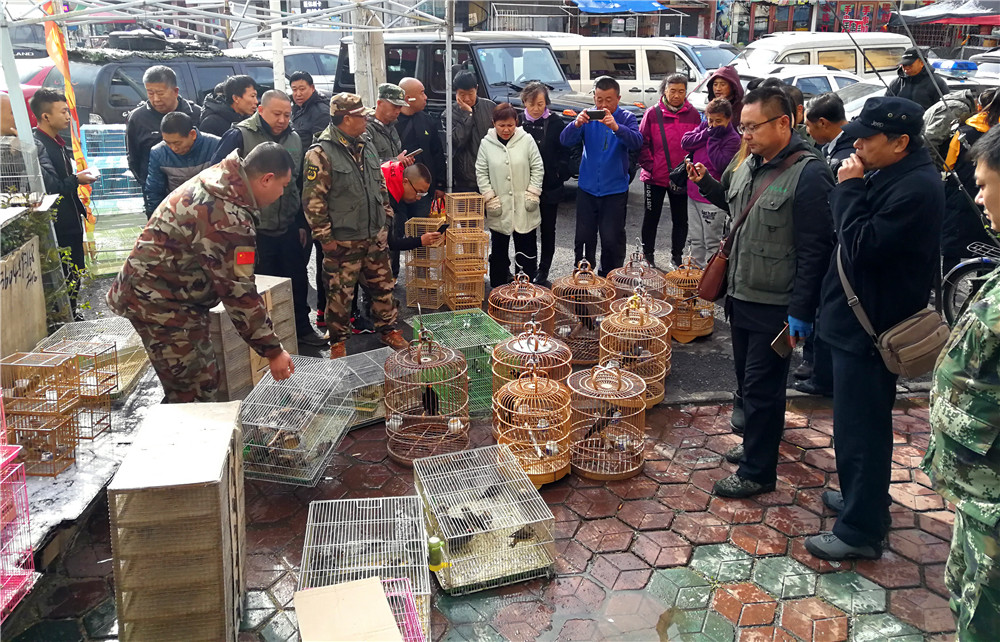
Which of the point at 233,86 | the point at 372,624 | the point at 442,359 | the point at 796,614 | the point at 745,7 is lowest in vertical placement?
the point at 796,614

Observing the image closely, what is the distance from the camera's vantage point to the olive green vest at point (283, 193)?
19.4 feet

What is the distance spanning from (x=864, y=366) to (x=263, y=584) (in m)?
3.09

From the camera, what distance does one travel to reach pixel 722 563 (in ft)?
12.9

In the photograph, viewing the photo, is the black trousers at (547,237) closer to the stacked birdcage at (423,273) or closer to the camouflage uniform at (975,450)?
the stacked birdcage at (423,273)

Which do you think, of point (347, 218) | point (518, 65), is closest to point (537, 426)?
point (347, 218)

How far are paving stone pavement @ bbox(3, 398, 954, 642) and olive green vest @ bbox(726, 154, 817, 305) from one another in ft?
3.99

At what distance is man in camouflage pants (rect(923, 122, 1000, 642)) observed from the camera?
247 centimetres

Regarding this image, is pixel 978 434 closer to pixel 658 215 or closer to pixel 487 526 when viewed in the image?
pixel 487 526

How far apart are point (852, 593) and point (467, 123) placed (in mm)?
5386

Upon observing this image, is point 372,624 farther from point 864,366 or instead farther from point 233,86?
point 233,86

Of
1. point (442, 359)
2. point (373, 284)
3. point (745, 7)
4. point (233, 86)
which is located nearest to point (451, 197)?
point (373, 284)

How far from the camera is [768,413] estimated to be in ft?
14.2

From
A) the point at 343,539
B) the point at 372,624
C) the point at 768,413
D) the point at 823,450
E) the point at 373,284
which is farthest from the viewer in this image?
the point at 373,284

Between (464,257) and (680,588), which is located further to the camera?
(464,257)
